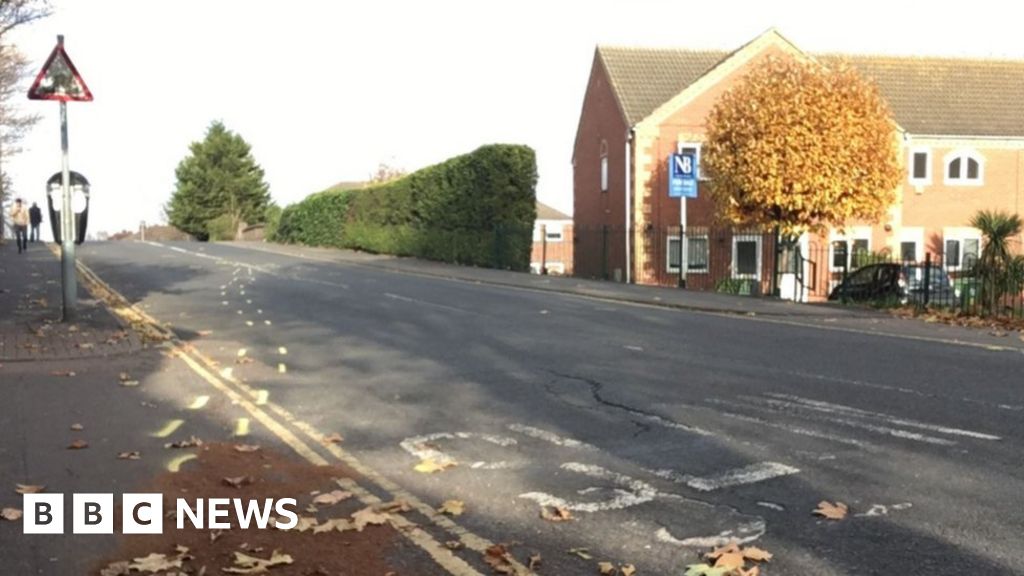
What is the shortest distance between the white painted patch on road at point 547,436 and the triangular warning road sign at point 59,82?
853 centimetres

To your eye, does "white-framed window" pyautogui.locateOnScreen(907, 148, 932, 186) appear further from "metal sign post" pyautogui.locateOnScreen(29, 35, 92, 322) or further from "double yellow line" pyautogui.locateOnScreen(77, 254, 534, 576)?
"metal sign post" pyautogui.locateOnScreen(29, 35, 92, 322)

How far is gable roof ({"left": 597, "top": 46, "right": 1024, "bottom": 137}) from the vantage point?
1523 inches

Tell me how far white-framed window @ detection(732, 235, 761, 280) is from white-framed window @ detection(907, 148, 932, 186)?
783 centimetres

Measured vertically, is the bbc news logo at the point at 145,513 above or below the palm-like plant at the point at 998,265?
below

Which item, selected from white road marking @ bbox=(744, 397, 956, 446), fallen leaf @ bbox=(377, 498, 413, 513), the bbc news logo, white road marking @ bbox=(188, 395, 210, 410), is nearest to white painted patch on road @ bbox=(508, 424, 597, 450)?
fallen leaf @ bbox=(377, 498, 413, 513)

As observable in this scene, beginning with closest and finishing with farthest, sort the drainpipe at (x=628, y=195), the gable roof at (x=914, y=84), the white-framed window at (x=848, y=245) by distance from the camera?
the white-framed window at (x=848, y=245), the drainpipe at (x=628, y=195), the gable roof at (x=914, y=84)

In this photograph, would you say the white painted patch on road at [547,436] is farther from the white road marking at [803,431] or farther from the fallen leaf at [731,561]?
the fallen leaf at [731,561]

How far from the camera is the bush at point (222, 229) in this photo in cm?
7250

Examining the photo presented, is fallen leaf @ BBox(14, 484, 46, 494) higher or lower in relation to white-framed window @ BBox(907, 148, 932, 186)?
lower

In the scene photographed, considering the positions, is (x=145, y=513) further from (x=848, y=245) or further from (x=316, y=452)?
(x=848, y=245)

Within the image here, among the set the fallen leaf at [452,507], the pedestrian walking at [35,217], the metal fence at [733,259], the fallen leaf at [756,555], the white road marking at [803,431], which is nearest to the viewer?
the fallen leaf at [756,555]

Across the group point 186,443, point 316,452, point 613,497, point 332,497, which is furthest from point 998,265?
point 332,497

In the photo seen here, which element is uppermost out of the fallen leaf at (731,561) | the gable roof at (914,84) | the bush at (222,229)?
the gable roof at (914,84)

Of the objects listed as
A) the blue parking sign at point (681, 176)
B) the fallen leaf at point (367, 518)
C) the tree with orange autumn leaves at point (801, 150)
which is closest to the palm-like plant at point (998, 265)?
the blue parking sign at point (681, 176)
